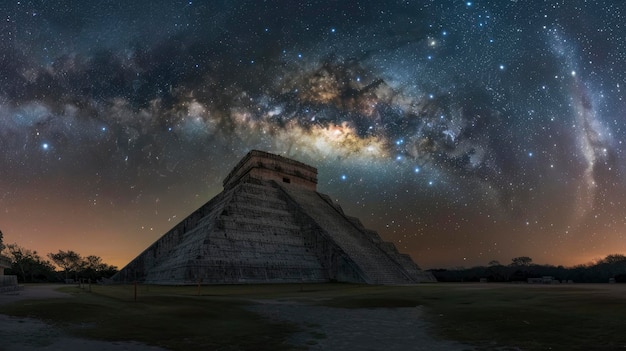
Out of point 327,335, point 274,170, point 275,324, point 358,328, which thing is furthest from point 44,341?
point 274,170

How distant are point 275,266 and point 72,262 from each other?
53.5 m

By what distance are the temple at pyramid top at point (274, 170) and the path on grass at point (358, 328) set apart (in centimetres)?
3330

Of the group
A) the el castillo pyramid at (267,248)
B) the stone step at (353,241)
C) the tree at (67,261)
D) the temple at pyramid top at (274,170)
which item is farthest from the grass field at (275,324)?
the tree at (67,261)

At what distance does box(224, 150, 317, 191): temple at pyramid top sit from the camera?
48.3 meters

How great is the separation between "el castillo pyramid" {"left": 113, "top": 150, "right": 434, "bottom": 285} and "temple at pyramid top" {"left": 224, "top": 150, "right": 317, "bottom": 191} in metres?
1.82

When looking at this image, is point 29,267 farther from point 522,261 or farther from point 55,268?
point 522,261

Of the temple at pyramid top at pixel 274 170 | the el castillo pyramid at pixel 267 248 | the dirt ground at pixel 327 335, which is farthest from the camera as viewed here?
the temple at pyramid top at pixel 274 170

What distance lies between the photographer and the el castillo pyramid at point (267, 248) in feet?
99.4

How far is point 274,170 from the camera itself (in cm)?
4934

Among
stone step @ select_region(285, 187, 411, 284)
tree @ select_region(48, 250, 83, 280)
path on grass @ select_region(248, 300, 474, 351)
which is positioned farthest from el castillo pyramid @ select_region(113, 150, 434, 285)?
tree @ select_region(48, 250, 83, 280)

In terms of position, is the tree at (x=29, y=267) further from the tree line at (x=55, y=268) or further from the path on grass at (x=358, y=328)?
the path on grass at (x=358, y=328)

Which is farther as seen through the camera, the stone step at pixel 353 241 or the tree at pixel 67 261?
the tree at pixel 67 261

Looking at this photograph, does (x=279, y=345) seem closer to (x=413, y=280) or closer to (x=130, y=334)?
(x=130, y=334)

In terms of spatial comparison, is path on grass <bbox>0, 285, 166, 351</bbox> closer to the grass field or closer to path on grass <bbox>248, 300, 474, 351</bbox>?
the grass field
